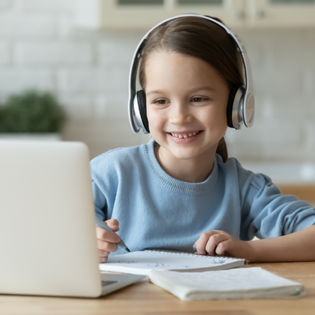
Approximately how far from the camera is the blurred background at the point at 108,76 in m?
2.60

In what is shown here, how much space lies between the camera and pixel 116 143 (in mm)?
2688

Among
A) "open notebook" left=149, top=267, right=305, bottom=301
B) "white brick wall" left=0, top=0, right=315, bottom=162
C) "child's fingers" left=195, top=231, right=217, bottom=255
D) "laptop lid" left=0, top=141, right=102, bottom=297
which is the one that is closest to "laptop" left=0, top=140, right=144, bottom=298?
"laptop lid" left=0, top=141, right=102, bottom=297

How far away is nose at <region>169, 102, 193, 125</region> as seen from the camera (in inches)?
42.1

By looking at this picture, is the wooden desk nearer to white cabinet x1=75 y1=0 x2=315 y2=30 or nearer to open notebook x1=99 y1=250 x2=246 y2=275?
open notebook x1=99 y1=250 x2=246 y2=275

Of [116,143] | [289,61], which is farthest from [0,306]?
[289,61]

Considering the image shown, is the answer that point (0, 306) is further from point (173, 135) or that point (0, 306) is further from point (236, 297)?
point (173, 135)

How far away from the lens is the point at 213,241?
945 mm

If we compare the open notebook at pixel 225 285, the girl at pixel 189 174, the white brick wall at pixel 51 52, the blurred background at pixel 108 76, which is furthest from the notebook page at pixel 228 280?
the white brick wall at pixel 51 52

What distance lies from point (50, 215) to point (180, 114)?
0.50 meters

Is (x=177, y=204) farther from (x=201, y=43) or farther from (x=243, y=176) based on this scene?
(x=201, y=43)

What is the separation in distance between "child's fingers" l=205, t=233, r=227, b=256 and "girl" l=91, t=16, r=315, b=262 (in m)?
0.04

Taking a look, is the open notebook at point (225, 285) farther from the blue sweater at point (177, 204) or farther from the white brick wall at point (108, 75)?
the white brick wall at point (108, 75)

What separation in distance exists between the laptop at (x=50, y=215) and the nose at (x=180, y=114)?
1.56ft

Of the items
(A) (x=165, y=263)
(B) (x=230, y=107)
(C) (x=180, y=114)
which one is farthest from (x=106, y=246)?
(B) (x=230, y=107)
